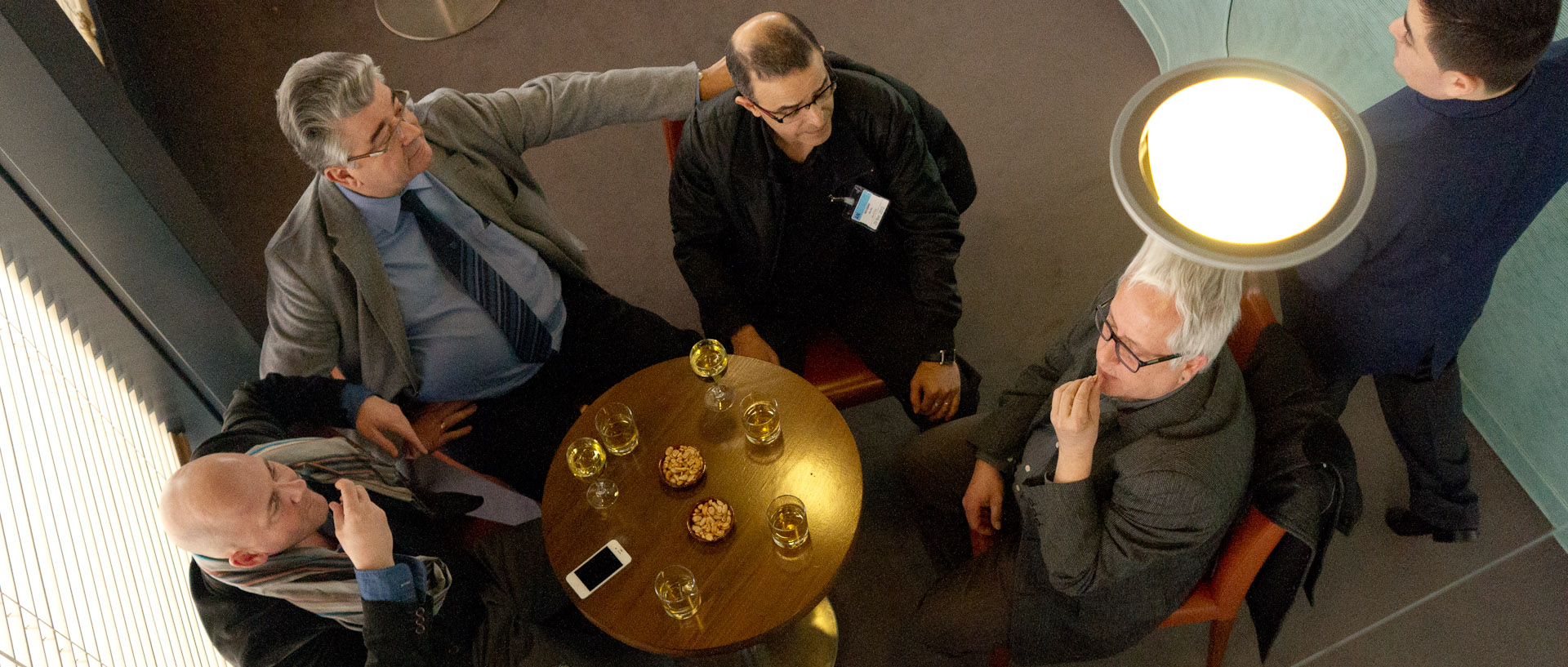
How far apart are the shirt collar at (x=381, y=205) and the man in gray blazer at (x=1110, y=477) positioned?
5.45 ft

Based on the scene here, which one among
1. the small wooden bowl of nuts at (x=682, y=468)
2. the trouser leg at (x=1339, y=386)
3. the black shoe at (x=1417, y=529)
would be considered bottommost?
the black shoe at (x=1417, y=529)

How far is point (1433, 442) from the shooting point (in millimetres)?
2586

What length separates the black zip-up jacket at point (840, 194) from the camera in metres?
2.56

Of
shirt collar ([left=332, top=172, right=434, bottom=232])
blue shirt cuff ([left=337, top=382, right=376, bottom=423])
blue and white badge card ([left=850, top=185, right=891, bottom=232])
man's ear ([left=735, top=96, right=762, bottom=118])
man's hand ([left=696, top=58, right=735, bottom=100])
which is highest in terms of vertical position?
man's ear ([left=735, top=96, right=762, bottom=118])

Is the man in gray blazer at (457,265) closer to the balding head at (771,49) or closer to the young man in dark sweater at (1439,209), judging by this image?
the balding head at (771,49)

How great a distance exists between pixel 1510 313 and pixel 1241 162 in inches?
106

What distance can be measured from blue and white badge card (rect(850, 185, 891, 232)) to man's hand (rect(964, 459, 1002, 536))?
29.4 inches

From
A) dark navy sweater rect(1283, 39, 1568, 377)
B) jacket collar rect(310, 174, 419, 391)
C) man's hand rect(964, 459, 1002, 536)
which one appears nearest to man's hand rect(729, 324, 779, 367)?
man's hand rect(964, 459, 1002, 536)

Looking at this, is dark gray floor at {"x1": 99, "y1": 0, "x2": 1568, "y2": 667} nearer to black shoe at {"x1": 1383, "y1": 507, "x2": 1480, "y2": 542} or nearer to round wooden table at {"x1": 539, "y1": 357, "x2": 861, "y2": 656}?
black shoe at {"x1": 1383, "y1": 507, "x2": 1480, "y2": 542}

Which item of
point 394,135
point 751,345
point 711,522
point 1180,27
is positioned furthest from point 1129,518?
point 1180,27

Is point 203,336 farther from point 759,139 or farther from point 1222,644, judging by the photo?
point 1222,644

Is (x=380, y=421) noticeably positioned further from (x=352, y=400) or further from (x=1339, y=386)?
(x=1339, y=386)

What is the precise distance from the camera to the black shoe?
2766 millimetres

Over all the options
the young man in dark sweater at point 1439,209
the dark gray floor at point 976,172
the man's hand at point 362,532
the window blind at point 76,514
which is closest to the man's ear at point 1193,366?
the young man in dark sweater at point 1439,209
